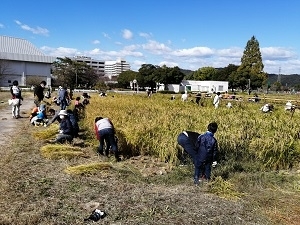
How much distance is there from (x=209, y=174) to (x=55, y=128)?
18.0 ft

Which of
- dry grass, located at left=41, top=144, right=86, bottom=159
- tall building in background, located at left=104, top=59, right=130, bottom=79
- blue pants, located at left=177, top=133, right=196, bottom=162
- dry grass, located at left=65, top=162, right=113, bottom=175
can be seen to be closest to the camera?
dry grass, located at left=65, top=162, right=113, bottom=175

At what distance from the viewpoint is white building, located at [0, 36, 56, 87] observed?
67375 mm

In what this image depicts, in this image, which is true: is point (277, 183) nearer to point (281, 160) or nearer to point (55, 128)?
point (281, 160)

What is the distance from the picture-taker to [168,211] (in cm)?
457

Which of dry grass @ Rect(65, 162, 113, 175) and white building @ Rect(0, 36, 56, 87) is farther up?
white building @ Rect(0, 36, 56, 87)

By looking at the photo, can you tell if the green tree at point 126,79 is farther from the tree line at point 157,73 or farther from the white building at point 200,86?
the white building at point 200,86

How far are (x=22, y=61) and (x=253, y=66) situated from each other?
43.0 metres

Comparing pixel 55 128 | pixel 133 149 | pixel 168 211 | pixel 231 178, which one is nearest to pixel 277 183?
pixel 231 178

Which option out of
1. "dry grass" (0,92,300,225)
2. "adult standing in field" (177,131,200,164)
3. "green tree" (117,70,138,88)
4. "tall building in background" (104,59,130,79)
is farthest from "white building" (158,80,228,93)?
"tall building in background" (104,59,130,79)

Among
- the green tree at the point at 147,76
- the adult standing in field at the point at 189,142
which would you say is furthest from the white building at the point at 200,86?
the adult standing in field at the point at 189,142

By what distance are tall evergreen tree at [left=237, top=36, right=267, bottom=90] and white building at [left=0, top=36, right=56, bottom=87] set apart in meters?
35.9

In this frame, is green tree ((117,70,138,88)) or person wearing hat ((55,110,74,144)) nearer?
person wearing hat ((55,110,74,144))

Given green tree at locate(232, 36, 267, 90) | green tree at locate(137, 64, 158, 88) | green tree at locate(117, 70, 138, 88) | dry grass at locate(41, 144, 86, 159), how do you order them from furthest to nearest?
green tree at locate(117, 70, 138, 88) → green tree at locate(137, 64, 158, 88) → green tree at locate(232, 36, 267, 90) → dry grass at locate(41, 144, 86, 159)

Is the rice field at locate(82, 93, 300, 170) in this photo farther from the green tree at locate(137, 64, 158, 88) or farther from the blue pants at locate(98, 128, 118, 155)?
the green tree at locate(137, 64, 158, 88)
